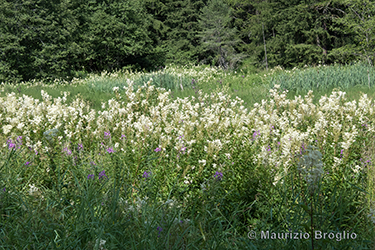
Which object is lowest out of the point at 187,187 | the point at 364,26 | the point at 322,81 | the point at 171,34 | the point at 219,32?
the point at 322,81

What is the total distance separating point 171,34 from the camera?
31.7m

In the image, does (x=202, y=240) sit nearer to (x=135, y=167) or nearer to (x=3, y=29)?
(x=135, y=167)

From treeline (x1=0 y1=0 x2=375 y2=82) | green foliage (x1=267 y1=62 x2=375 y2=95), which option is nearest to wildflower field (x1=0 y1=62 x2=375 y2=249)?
green foliage (x1=267 y1=62 x2=375 y2=95)

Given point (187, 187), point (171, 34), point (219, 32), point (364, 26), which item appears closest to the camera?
point (187, 187)

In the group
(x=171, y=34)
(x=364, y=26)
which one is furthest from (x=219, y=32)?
(x=364, y=26)

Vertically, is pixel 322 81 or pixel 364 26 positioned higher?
pixel 364 26

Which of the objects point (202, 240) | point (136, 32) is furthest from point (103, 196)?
point (136, 32)

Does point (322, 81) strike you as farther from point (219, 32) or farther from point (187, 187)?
point (219, 32)

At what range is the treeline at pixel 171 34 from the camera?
18.9m

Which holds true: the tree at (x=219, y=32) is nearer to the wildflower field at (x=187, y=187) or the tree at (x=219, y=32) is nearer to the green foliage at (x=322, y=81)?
the green foliage at (x=322, y=81)

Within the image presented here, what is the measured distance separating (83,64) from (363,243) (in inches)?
1226

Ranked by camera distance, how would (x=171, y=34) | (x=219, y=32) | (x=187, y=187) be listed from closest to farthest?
(x=187, y=187)
(x=219, y=32)
(x=171, y=34)

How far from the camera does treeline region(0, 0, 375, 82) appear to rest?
18875mm

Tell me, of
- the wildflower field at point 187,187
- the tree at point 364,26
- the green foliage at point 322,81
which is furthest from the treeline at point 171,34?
the wildflower field at point 187,187
